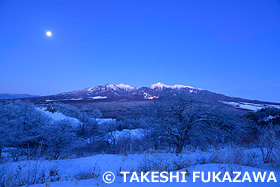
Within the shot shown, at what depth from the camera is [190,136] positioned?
30.5 feet

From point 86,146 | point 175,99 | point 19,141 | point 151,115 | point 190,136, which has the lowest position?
point 86,146

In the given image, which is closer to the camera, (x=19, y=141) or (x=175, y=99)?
(x=175, y=99)

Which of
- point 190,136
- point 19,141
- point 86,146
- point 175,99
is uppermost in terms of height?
point 175,99

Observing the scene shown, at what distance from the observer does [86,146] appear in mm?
22562

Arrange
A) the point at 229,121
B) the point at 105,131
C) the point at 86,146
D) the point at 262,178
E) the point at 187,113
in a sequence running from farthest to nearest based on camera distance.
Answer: the point at 105,131
the point at 86,146
the point at 187,113
the point at 229,121
the point at 262,178

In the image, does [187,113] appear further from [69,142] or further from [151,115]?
[69,142]

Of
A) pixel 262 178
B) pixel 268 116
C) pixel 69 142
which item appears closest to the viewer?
pixel 262 178

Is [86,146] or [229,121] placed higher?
[229,121]

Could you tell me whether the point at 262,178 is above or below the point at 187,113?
below

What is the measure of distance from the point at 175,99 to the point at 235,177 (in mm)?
6292

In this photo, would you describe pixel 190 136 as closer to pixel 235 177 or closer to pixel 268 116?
pixel 235 177

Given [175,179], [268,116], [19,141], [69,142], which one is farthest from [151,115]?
[268,116]

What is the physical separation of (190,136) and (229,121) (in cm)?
256

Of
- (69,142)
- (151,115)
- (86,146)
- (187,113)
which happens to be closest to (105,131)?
(86,146)
